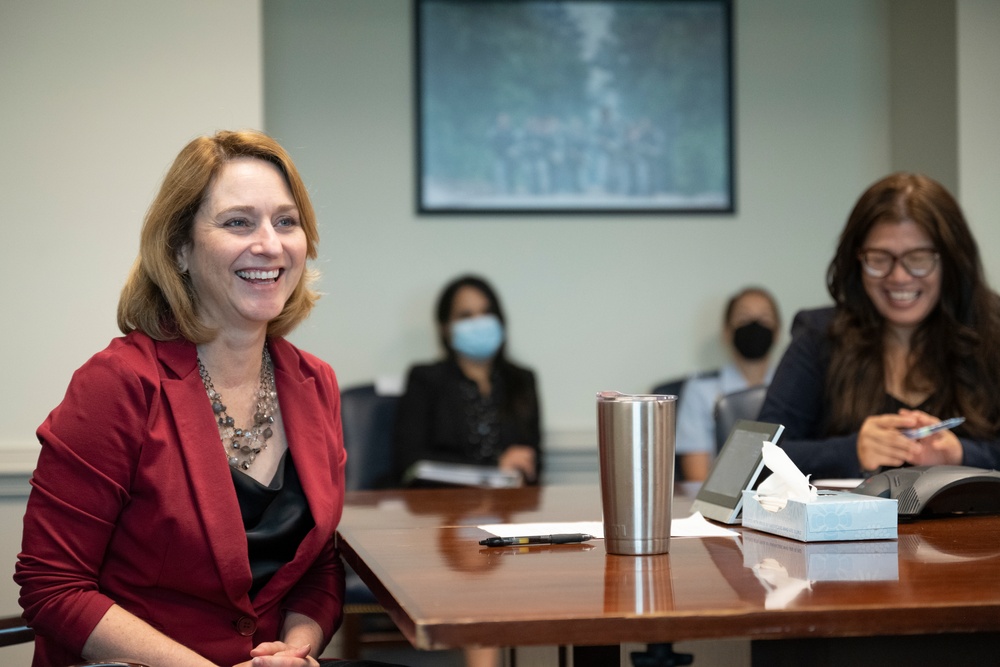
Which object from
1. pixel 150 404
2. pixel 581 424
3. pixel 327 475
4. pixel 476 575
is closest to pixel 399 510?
pixel 327 475

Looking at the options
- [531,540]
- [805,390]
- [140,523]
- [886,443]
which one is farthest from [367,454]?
[531,540]

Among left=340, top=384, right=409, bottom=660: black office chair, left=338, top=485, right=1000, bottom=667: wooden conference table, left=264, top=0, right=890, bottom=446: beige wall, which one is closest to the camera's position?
left=338, top=485, right=1000, bottom=667: wooden conference table

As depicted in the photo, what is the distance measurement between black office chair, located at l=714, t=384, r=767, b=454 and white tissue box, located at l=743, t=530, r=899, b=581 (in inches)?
46.8

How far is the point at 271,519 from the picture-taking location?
5.84 feet

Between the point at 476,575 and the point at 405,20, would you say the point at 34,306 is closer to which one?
the point at 405,20

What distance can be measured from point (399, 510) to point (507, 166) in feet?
8.89

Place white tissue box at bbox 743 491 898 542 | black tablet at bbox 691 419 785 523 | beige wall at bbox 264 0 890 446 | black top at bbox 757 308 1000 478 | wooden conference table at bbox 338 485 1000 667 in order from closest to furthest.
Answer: wooden conference table at bbox 338 485 1000 667 < white tissue box at bbox 743 491 898 542 < black tablet at bbox 691 419 785 523 < black top at bbox 757 308 1000 478 < beige wall at bbox 264 0 890 446

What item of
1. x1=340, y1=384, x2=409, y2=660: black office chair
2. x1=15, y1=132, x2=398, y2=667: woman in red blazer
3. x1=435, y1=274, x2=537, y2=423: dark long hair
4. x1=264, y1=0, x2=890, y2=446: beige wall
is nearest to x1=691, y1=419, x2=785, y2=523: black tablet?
x1=15, y1=132, x2=398, y2=667: woman in red blazer

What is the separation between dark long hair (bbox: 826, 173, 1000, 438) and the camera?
7.91ft

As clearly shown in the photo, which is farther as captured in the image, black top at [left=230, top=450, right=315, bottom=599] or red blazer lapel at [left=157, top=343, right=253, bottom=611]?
black top at [left=230, top=450, right=315, bottom=599]

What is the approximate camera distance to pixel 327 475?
1.85 meters

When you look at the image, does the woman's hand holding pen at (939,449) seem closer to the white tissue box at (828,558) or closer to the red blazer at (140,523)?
the white tissue box at (828,558)

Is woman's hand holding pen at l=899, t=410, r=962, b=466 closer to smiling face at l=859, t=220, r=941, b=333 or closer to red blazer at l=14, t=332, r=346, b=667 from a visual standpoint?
smiling face at l=859, t=220, r=941, b=333

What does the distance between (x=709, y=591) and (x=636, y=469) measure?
0.24 meters
